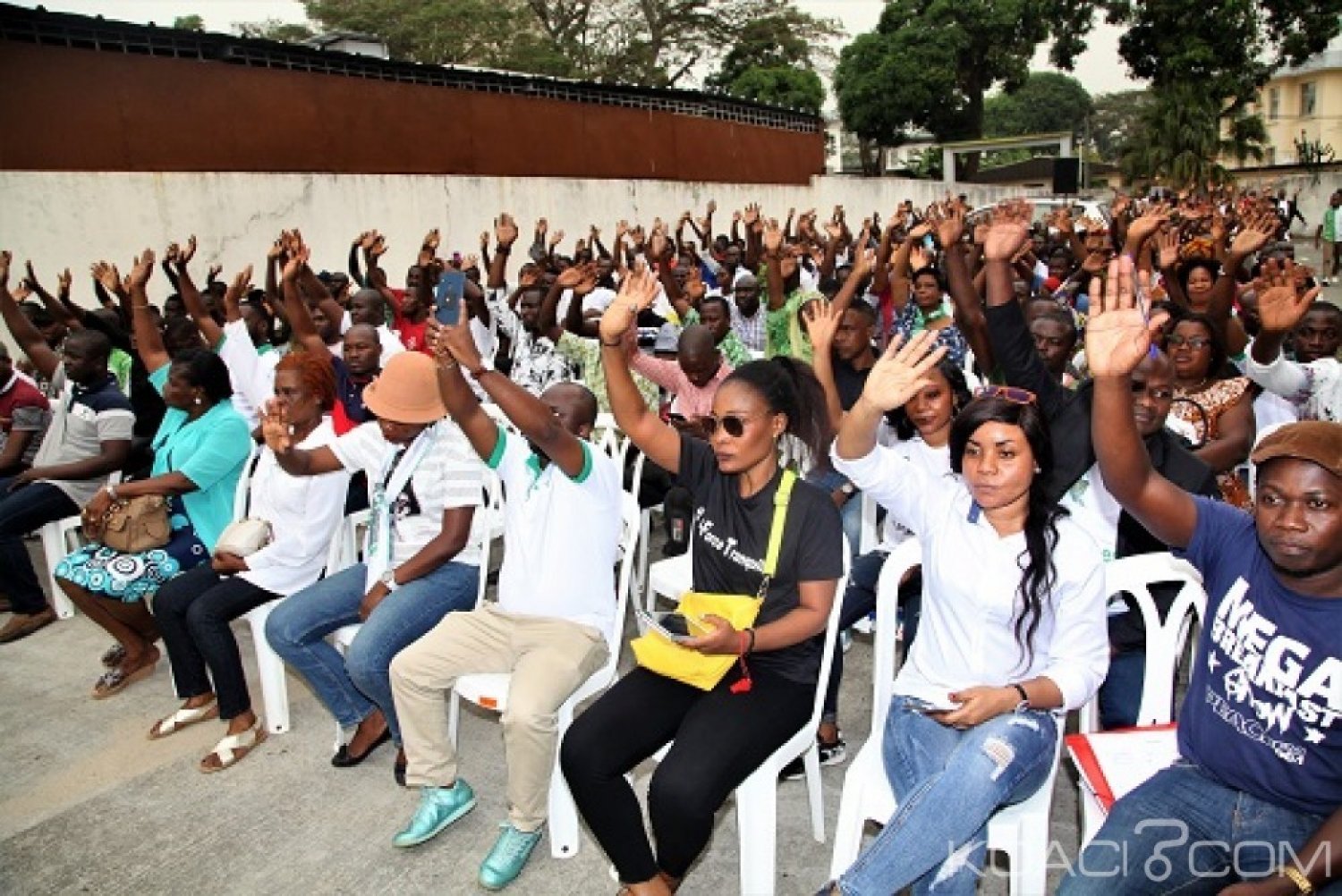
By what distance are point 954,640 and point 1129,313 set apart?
87 cm

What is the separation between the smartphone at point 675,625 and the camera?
7.87ft

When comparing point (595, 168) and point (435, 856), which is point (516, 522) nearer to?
point (435, 856)

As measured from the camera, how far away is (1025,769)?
2.10 metres

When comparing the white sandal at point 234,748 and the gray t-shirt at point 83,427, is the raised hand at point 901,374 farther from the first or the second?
the gray t-shirt at point 83,427

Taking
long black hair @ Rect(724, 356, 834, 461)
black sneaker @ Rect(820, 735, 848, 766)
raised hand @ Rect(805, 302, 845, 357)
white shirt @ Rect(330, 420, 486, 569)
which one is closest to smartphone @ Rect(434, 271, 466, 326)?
white shirt @ Rect(330, 420, 486, 569)

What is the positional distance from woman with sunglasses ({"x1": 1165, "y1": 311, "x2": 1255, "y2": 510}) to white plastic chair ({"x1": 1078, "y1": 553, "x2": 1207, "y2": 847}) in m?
1.00

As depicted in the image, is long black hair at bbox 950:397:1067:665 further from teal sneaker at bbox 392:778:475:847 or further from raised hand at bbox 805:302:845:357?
teal sneaker at bbox 392:778:475:847

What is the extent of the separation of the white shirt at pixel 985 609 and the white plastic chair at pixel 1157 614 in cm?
18

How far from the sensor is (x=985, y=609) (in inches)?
88.1

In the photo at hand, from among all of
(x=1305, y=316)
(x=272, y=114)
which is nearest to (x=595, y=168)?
(x=272, y=114)

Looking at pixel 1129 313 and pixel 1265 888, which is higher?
pixel 1129 313

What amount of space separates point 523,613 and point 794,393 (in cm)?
111

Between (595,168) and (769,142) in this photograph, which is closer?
(595,168)

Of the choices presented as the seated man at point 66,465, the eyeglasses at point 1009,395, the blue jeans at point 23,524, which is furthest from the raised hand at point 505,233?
the eyeglasses at point 1009,395
